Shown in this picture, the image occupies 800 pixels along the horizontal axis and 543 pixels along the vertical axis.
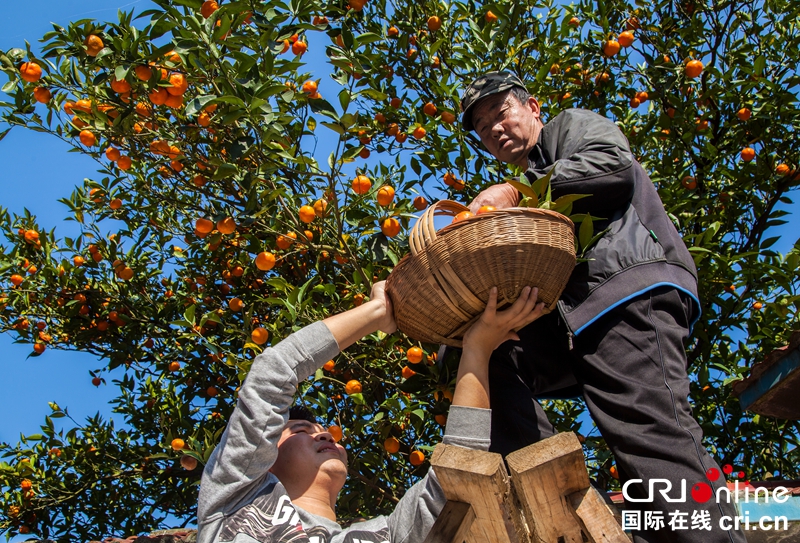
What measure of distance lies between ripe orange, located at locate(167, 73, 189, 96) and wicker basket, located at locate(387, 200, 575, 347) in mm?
1030

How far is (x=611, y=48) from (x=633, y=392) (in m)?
2.19

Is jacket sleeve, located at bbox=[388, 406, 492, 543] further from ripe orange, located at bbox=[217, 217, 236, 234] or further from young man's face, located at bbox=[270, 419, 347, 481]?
ripe orange, located at bbox=[217, 217, 236, 234]

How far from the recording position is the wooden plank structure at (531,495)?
1125 millimetres

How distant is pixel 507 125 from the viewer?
2166 mm

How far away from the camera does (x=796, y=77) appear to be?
315 cm

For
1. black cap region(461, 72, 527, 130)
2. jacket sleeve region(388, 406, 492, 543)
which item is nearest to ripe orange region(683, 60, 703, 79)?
black cap region(461, 72, 527, 130)

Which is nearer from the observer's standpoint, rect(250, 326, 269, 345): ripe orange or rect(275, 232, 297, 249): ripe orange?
rect(250, 326, 269, 345): ripe orange

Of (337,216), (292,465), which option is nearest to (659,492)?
(292,465)

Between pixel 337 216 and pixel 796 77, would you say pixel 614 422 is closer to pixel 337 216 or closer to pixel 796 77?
pixel 337 216

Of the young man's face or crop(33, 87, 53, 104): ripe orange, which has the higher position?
crop(33, 87, 53, 104): ripe orange

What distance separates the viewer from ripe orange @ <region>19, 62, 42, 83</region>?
230 centimetres

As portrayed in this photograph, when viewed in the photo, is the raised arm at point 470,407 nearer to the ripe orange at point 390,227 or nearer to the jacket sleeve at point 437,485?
the jacket sleeve at point 437,485

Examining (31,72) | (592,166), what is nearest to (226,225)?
(31,72)

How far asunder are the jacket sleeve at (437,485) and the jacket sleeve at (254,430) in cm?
35
